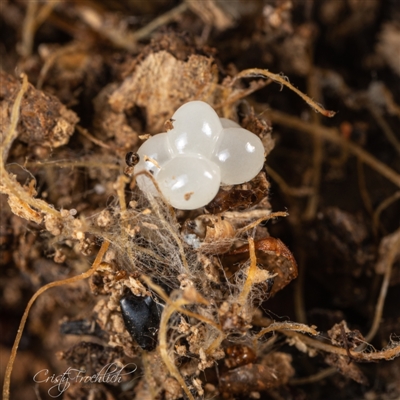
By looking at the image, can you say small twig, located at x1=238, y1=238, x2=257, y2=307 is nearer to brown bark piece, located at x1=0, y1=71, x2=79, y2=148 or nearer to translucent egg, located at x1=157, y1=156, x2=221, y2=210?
translucent egg, located at x1=157, y1=156, x2=221, y2=210

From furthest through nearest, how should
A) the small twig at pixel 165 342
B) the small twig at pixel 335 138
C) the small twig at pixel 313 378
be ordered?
the small twig at pixel 335 138 < the small twig at pixel 313 378 < the small twig at pixel 165 342

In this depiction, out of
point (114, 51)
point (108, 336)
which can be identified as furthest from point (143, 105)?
point (108, 336)

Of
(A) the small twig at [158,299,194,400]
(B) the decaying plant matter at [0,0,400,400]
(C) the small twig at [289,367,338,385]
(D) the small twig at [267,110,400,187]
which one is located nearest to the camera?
(A) the small twig at [158,299,194,400]

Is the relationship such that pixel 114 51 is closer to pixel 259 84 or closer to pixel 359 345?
pixel 259 84

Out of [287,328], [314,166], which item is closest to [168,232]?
[287,328]

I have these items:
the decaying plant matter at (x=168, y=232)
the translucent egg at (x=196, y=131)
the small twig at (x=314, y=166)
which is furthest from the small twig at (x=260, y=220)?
the small twig at (x=314, y=166)

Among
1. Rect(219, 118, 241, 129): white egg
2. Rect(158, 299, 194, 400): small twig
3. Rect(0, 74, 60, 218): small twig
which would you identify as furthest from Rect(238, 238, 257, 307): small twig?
Rect(0, 74, 60, 218): small twig

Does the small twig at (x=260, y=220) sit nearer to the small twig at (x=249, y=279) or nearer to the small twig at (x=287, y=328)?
the small twig at (x=249, y=279)
